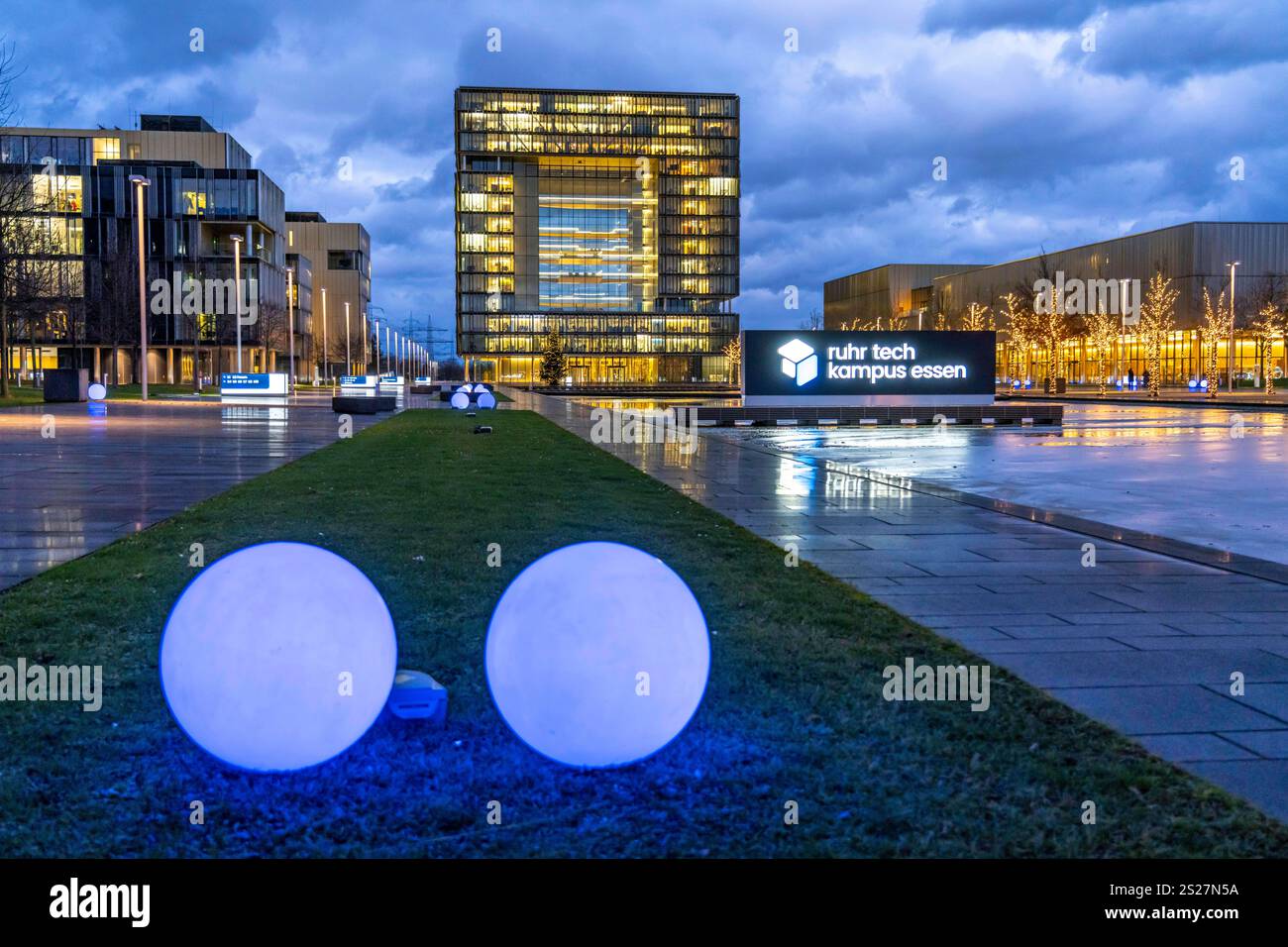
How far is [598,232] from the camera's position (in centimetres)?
15600

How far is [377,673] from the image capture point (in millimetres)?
4184

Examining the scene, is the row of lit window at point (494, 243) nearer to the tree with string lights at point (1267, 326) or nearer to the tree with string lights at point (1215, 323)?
the tree with string lights at point (1215, 323)

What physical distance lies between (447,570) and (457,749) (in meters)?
3.87

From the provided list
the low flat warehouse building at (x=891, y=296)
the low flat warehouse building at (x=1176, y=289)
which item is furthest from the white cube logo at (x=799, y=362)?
the low flat warehouse building at (x=891, y=296)

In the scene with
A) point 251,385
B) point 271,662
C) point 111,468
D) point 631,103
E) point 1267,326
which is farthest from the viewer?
point 631,103

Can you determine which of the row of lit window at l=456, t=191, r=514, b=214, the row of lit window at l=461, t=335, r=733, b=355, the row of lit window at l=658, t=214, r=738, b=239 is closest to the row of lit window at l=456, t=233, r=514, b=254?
the row of lit window at l=456, t=191, r=514, b=214

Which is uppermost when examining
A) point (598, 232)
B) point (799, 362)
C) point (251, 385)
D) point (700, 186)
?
point (700, 186)

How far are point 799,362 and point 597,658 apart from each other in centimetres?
3233

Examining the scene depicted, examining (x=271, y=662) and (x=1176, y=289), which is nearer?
(x=271, y=662)

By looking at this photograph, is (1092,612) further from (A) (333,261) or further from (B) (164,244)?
(A) (333,261)

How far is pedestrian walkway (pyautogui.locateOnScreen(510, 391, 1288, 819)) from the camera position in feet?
15.9

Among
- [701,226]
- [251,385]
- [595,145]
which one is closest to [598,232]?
[595,145]

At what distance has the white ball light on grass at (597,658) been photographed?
4.07 m
